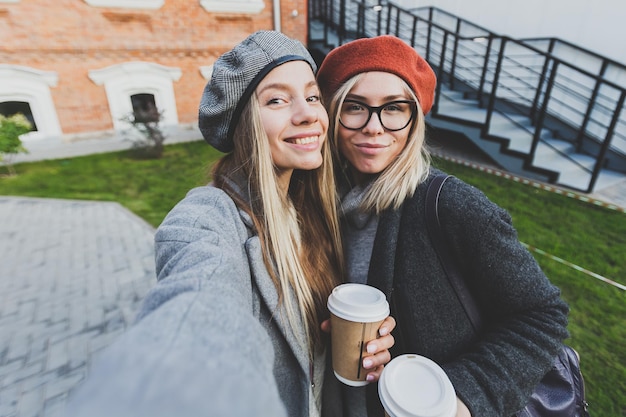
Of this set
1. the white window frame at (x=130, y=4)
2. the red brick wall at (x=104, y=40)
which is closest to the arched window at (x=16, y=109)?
the red brick wall at (x=104, y=40)

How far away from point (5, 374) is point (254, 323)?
346 cm

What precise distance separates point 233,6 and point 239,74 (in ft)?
33.4

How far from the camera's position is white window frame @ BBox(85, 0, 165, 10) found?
26.7 ft

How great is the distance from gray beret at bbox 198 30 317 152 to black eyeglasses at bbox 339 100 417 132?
337mm

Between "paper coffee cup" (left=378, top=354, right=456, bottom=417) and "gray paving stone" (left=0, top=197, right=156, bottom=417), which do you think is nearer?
"paper coffee cup" (left=378, top=354, right=456, bottom=417)

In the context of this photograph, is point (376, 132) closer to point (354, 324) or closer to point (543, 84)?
point (354, 324)

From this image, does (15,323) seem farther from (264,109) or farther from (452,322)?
(452,322)

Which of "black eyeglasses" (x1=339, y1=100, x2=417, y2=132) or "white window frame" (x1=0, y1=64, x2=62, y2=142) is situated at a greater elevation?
"black eyeglasses" (x1=339, y1=100, x2=417, y2=132)

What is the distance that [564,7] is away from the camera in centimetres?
716

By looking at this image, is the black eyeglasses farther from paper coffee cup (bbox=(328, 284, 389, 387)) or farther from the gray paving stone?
the gray paving stone

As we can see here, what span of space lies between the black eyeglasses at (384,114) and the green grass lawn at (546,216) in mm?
775

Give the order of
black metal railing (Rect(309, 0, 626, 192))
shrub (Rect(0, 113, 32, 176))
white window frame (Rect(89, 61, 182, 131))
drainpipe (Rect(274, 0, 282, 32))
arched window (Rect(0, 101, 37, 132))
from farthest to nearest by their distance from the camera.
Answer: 1. drainpipe (Rect(274, 0, 282, 32))
2. white window frame (Rect(89, 61, 182, 131))
3. arched window (Rect(0, 101, 37, 132))
4. shrub (Rect(0, 113, 32, 176))
5. black metal railing (Rect(309, 0, 626, 192))

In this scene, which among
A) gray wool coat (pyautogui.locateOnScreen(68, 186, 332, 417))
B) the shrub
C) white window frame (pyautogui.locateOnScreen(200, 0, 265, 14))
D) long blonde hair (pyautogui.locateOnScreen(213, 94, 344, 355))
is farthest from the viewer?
white window frame (pyautogui.locateOnScreen(200, 0, 265, 14))

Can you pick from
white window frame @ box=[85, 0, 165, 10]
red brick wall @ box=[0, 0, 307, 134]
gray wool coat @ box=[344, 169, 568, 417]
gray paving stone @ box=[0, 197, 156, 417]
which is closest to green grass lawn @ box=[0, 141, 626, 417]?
gray paving stone @ box=[0, 197, 156, 417]
